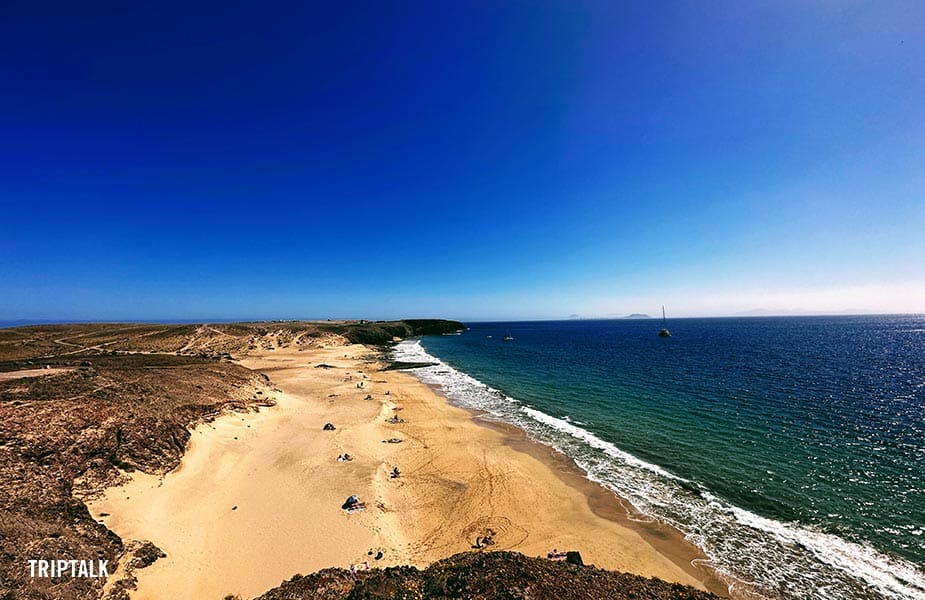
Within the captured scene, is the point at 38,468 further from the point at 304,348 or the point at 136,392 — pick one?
the point at 304,348

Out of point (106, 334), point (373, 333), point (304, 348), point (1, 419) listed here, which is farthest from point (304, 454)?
point (373, 333)

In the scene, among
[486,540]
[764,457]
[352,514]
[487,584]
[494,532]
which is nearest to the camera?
[487,584]

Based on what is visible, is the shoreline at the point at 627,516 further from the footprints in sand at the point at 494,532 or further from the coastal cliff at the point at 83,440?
the coastal cliff at the point at 83,440

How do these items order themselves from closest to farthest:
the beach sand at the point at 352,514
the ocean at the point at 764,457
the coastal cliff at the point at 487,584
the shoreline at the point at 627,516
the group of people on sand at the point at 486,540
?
1. the coastal cliff at the point at 487,584
2. the beach sand at the point at 352,514
3. the shoreline at the point at 627,516
4. the ocean at the point at 764,457
5. the group of people on sand at the point at 486,540

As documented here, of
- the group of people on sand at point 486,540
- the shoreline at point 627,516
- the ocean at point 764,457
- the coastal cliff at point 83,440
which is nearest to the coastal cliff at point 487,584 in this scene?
the group of people on sand at point 486,540

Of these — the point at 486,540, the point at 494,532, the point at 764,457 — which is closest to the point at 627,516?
the point at 494,532

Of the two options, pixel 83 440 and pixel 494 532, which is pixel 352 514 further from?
pixel 83 440

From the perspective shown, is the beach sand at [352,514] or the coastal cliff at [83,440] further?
the beach sand at [352,514]
